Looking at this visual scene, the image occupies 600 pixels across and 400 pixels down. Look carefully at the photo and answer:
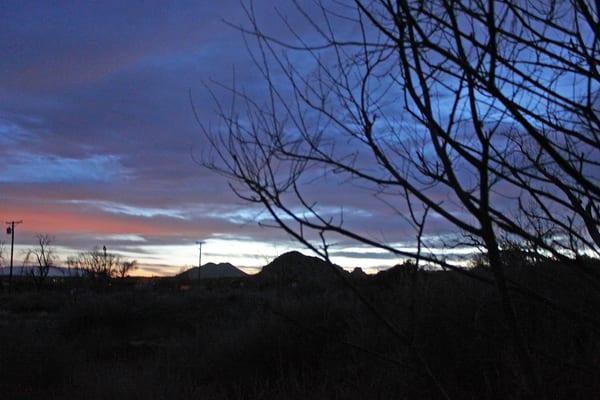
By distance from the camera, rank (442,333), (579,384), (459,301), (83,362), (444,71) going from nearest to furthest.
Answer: (444,71)
(579,384)
(442,333)
(459,301)
(83,362)

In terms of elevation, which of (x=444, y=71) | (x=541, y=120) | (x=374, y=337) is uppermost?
(x=444, y=71)

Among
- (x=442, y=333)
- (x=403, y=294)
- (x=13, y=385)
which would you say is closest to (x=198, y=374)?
(x=13, y=385)

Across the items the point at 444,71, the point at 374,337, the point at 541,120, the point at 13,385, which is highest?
the point at 444,71

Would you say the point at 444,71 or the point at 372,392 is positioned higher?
the point at 444,71

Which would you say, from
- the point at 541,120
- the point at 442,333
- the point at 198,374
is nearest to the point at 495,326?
the point at 442,333

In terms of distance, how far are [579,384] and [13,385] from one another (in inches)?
343

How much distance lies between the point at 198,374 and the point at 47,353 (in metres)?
3.00

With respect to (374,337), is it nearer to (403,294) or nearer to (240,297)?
(403,294)

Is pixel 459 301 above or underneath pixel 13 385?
above

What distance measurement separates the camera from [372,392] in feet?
26.1

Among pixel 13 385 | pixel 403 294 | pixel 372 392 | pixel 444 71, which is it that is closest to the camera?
pixel 444 71

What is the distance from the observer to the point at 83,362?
1374 cm

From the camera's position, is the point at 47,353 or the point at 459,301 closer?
the point at 459,301

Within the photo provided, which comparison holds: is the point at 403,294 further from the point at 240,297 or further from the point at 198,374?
the point at 240,297
